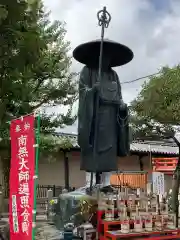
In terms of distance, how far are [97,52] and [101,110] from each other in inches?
38.5

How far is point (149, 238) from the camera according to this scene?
14.6 feet

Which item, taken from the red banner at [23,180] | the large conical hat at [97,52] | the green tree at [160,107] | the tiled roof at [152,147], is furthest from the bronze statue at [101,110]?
the tiled roof at [152,147]

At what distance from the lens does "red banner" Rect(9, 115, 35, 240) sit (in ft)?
13.4

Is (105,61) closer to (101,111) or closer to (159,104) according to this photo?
(101,111)

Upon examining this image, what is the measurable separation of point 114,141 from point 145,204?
3.79 ft

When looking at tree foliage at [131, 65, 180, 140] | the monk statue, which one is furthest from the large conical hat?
tree foliage at [131, 65, 180, 140]

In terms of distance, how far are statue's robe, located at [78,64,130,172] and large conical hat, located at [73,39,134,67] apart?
0.19 meters

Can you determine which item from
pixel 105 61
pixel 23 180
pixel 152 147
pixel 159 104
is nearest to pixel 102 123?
pixel 105 61

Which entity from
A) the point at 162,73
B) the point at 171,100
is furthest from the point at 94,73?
the point at 162,73

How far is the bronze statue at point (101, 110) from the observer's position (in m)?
5.11

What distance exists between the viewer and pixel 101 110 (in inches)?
211

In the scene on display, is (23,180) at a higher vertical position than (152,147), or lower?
lower

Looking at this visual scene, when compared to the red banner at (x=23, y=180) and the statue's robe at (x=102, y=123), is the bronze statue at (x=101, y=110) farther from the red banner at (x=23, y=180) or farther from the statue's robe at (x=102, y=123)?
the red banner at (x=23, y=180)

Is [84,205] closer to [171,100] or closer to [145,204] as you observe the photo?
[145,204]
